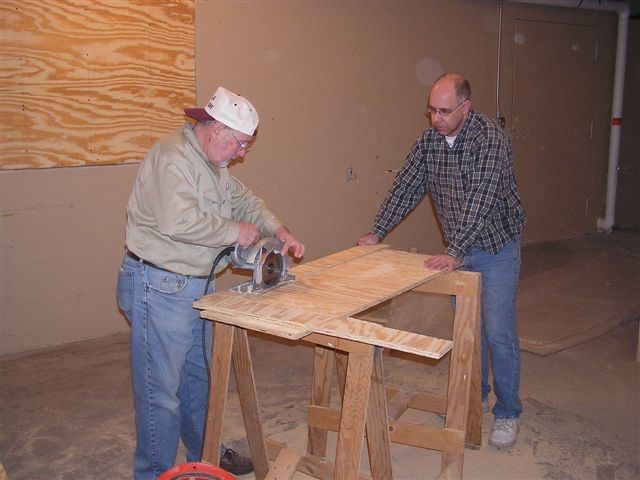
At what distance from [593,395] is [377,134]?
3085 millimetres

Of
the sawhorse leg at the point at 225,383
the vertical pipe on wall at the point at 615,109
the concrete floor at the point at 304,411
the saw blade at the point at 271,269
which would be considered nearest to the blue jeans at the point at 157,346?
the sawhorse leg at the point at 225,383

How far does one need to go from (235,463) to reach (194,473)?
0.83m

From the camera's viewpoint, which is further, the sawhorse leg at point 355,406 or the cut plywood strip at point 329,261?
the cut plywood strip at point 329,261

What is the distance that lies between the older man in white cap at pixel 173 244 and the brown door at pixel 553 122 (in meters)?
5.44

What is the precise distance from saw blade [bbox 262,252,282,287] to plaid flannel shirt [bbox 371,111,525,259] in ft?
2.58

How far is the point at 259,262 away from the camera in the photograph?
2389mm

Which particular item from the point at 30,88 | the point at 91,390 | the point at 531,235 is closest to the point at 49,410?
the point at 91,390

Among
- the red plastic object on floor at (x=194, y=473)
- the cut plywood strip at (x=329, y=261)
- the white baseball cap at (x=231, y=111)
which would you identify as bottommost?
the red plastic object on floor at (x=194, y=473)

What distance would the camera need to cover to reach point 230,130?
2.37 metres

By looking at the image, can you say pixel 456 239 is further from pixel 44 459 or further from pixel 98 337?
pixel 98 337

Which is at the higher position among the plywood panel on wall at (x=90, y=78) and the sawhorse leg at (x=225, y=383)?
the plywood panel on wall at (x=90, y=78)

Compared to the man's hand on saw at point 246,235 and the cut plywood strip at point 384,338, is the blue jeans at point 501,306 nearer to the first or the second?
the cut plywood strip at point 384,338

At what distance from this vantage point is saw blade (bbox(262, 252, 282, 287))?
243cm

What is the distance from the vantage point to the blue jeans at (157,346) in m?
2.42
